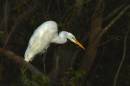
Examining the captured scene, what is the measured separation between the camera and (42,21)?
556cm

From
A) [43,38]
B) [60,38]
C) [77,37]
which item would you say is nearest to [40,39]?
[43,38]

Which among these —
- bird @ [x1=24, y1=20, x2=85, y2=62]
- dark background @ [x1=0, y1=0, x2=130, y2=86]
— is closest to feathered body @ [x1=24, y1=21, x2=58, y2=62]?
bird @ [x1=24, y1=20, x2=85, y2=62]

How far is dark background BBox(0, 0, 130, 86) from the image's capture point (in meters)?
5.02

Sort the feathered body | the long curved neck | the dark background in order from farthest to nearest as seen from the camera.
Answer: the long curved neck
the feathered body
the dark background

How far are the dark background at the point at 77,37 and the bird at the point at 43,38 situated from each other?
0.10 metres

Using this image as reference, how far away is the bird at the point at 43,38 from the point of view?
518 cm

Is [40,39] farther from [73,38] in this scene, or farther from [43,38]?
[73,38]

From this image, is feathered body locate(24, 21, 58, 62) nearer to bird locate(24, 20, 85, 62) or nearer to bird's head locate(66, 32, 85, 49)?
bird locate(24, 20, 85, 62)

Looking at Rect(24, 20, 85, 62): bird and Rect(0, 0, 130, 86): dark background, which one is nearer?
Rect(0, 0, 130, 86): dark background

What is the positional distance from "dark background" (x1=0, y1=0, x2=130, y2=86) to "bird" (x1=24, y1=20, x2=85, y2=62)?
0.33 ft

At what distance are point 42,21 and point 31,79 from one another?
1185mm

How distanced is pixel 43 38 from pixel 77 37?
40 centimetres

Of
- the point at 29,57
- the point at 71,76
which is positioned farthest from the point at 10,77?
the point at 71,76

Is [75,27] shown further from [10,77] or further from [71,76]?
[10,77]
